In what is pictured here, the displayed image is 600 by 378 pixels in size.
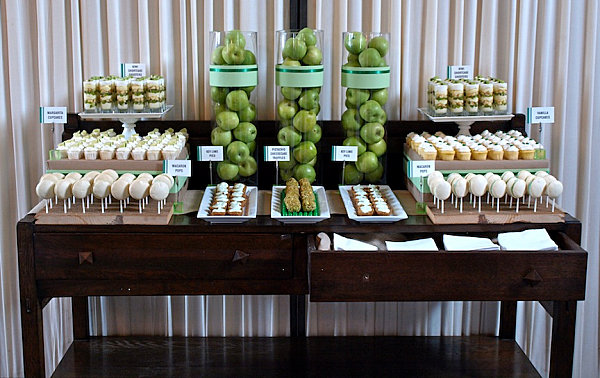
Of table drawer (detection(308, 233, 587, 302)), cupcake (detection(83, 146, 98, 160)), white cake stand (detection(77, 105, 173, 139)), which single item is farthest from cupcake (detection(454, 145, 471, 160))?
cupcake (detection(83, 146, 98, 160))

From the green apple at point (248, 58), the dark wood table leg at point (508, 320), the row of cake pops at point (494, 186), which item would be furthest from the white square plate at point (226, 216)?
the dark wood table leg at point (508, 320)

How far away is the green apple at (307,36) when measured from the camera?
2.13m

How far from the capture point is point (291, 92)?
7.02 feet

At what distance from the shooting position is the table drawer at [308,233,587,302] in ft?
5.78

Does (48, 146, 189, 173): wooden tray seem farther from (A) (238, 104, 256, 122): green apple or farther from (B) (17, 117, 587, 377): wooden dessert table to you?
(A) (238, 104, 256, 122): green apple

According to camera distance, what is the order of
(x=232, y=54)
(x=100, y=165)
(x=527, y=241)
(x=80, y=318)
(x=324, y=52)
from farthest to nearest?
(x=80, y=318), (x=324, y=52), (x=232, y=54), (x=100, y=165), (x=527, y=241)

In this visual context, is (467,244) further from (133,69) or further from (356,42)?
(133,69)

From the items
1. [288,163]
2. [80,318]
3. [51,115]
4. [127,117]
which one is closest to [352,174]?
[288,163]

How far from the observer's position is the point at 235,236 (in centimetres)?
191

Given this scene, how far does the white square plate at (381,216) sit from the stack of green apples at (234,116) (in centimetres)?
27

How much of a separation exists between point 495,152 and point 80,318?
4.31 ft

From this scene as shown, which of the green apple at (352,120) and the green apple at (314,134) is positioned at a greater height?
the green apple at (352,120)

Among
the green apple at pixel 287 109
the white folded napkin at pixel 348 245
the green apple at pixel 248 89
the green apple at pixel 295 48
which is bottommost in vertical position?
the white folded napkin at pixel 348 245

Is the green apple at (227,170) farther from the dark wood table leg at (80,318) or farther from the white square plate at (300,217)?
the dark wood table leg at (80,318)
